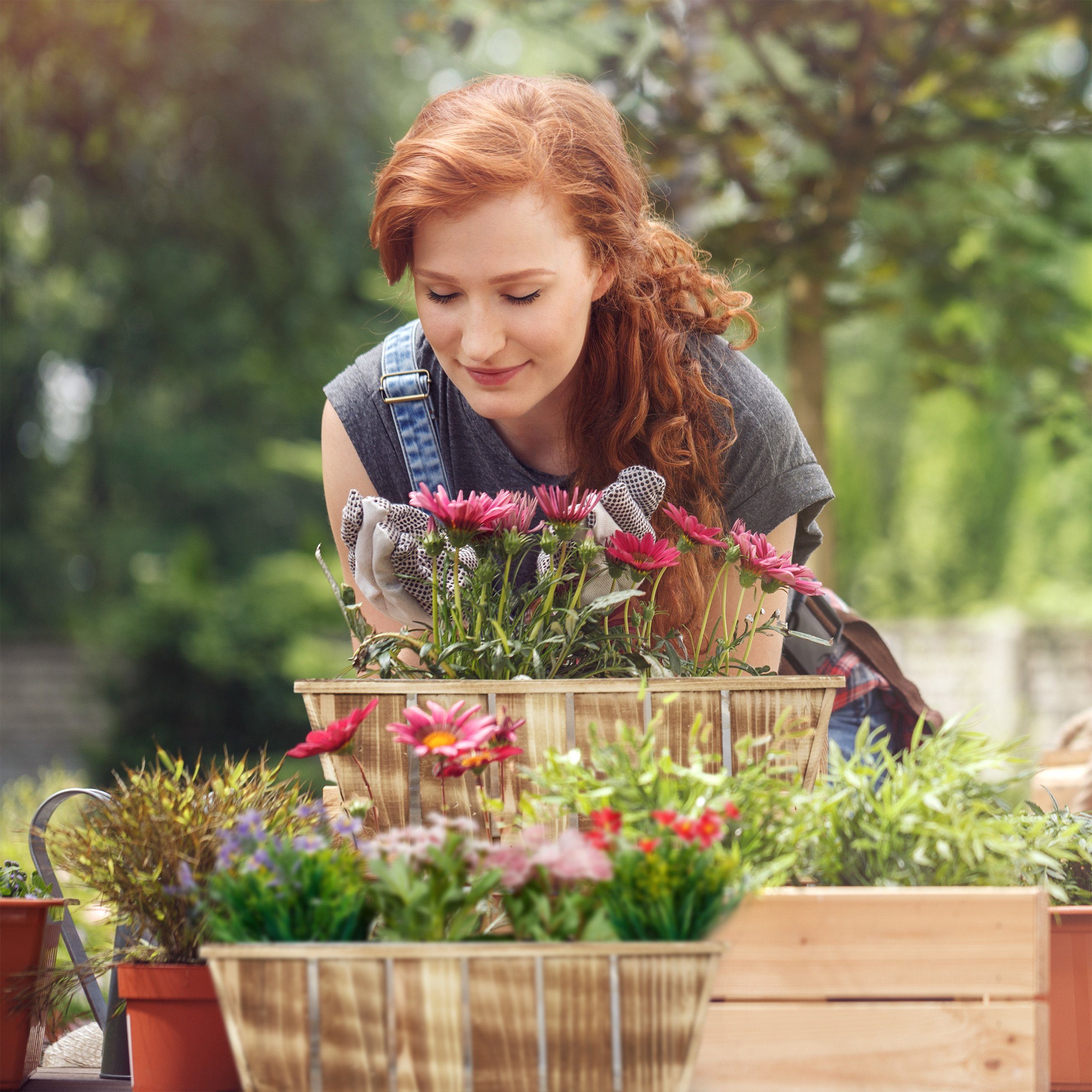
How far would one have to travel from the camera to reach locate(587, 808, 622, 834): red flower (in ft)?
2.86

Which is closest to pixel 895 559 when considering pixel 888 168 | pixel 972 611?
pixel 972 611

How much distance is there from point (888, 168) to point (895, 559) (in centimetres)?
1067

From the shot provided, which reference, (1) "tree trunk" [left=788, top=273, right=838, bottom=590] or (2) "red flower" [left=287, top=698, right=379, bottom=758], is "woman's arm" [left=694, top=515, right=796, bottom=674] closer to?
(2) "red flower" [left=287, top=698, right=379, bottom=758]

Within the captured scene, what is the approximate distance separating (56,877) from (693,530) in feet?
2.42

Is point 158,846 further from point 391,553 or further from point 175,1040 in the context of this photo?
point 391,553

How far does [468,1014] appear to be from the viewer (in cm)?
81

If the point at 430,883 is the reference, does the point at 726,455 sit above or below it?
above

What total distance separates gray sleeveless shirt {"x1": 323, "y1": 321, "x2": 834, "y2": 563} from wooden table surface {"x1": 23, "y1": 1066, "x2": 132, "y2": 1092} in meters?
0.79

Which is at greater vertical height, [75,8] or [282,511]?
[75,8]

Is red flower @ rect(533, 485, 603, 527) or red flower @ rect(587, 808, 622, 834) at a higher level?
red flower @ rect(533, 485, 603, 527)

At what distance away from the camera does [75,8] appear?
5281mm

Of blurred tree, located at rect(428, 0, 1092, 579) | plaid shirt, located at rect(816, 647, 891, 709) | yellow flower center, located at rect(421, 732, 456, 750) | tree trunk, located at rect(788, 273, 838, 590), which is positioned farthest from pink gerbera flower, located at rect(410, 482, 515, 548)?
tree trunk, located at rect(788, 273, 838, 590)

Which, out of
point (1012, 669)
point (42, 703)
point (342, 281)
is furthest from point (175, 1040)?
point (42, 703)

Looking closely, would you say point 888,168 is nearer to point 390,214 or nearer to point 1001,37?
point 1001,37
